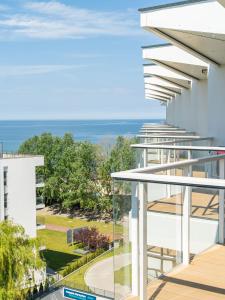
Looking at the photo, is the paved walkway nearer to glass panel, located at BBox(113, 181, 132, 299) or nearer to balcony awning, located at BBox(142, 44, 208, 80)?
balcony awning, located at BBox(142, 44, 208, 80)

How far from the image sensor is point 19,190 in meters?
22.1

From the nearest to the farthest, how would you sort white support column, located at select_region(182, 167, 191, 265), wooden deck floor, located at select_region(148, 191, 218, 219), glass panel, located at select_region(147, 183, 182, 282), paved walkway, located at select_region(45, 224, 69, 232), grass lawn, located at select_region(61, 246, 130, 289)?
1. glass panel, located at select_region(147, 183, 182, 282)
2. wooden deck floor, located at select_region(148, 191, 218, 219)
3. white support column, located at select_region(182, 167, 191, 265)
4. grass lawn, located at select_region(61, 246, 130, 289)
5. paved walkway, located at select_region(45, 224, 69, 232)

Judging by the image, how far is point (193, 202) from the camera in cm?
488

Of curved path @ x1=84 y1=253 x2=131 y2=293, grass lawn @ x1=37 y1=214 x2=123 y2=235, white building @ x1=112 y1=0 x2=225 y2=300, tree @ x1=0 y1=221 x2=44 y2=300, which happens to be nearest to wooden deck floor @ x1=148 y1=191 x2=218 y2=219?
white building @ x1=112 y1=0 x2=225 y2=300

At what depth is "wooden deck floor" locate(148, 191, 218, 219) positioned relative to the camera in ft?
14.6

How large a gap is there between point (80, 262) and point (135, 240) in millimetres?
21347

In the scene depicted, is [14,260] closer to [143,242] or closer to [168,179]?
[143,242]

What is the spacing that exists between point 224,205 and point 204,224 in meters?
0.39

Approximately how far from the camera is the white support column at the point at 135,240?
12.0 ft

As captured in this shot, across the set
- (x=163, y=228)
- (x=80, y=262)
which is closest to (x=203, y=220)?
(x=163, y=228)

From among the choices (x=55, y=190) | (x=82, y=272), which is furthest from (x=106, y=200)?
(x=82, y=272)

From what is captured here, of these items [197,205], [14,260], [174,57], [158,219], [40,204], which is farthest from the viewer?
[40,204]

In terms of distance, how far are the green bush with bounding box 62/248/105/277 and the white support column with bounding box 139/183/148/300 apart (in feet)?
64.9

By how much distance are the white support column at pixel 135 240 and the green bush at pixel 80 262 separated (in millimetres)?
19731
